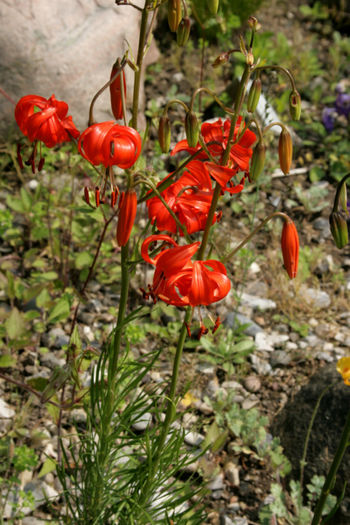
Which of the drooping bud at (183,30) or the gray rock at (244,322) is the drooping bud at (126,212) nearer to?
the drooping bud at (183,30)

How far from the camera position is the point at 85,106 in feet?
13.3

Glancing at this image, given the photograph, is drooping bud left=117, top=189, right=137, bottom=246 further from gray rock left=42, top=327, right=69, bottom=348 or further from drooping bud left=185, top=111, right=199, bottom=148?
gray rock left=42, top=327, right=69, bottom=348

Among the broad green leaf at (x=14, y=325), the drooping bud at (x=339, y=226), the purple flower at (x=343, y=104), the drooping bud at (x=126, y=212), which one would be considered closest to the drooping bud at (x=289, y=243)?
the drooping bud at (x=339, y=226)

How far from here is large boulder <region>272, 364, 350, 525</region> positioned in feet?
8.09

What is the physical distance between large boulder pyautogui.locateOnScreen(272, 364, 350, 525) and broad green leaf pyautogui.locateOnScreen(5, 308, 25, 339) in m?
1.18

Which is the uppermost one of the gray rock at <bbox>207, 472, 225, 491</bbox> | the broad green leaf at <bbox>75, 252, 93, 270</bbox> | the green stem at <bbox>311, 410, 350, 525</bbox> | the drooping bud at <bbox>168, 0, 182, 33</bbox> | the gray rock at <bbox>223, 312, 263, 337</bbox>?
the drooping bud at <bbox>168, 0, 182, 33</bbox>

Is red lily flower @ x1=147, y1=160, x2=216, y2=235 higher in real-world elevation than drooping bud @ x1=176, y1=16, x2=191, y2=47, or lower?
lower

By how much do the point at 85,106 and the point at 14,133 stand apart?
477 mm

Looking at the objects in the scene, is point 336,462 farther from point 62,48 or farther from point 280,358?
point 62,48

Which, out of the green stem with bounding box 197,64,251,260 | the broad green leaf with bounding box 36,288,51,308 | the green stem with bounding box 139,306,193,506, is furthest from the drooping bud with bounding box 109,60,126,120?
the broad green leaf with bounding box 36,288,51,308

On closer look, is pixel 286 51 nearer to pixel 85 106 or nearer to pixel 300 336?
pixel 85 106

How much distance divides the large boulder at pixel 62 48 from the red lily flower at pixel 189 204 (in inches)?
95.8

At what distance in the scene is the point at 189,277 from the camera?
4.76 ft

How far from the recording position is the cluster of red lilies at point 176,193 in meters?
1.41
